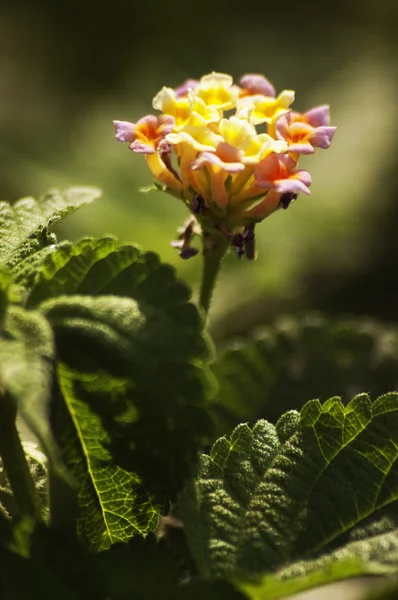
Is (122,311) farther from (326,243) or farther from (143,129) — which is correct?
(326,243)

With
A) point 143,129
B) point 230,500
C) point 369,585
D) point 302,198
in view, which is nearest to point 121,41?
point 302,198

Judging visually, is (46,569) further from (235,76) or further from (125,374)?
(235,76)

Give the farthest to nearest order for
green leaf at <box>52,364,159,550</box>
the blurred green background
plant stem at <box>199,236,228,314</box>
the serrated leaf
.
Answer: the blurred green background
plant stem at <box>199,236,228,314</box>
green leaf at <box>52,364,159,550</box>
the serrated leaf

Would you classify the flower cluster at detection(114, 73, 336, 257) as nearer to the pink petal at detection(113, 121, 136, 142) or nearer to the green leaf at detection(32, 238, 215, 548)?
the pink petal at detection(113, 121, 136, 142)

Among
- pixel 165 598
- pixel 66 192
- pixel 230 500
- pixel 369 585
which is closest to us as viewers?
pixel 165 598

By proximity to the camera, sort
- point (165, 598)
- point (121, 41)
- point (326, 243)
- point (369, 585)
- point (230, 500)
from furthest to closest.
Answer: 1. point (121, 41)
2. point (326, 243)
3. point (369, 585)
4. point (230, 500)
5. point (165, 598)

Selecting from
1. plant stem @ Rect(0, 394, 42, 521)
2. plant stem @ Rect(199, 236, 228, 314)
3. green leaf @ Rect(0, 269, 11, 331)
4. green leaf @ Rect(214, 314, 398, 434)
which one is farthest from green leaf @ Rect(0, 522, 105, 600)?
green leaf @ Rect(214, 314, 398, 434)
